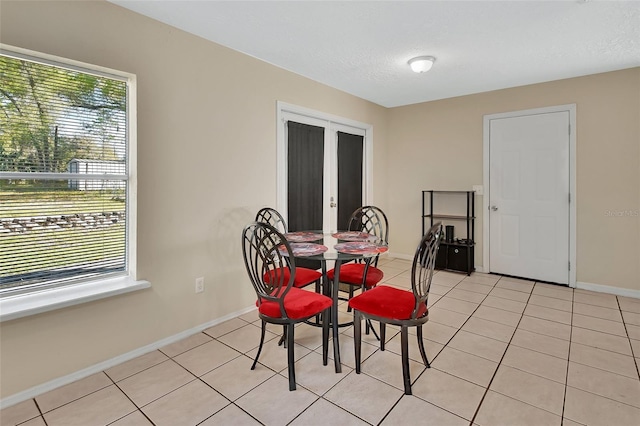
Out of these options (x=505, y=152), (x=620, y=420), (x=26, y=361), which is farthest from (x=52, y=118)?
(x=505, y=152)

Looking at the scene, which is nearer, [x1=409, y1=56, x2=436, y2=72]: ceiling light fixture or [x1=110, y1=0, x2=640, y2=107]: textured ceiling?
[x1=110, y1=0, x2=640, y2=107]: textured ceiling

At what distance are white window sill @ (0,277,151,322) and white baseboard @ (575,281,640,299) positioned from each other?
14.7 ft

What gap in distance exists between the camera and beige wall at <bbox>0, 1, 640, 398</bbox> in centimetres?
203

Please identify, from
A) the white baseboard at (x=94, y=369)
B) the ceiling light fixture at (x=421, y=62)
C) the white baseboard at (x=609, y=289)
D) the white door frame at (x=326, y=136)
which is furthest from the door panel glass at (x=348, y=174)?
the white baseboard at (x=609, y=289)

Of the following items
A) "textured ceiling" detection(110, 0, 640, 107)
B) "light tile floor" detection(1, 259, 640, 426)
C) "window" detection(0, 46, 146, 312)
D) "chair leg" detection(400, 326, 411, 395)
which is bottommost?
"light tile floor" detection(1, 259, 640, 426)

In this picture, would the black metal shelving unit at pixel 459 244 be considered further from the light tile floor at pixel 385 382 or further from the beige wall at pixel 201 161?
the light tile floor at pixel 385 382

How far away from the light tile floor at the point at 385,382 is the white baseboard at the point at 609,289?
0.76 metres

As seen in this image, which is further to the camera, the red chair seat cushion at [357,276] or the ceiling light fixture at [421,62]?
the ceiling light fixture at [421,62]

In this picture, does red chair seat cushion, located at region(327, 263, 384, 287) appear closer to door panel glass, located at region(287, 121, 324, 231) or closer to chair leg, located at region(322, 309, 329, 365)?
chair leg, located at region(322, 309, 329, 365)

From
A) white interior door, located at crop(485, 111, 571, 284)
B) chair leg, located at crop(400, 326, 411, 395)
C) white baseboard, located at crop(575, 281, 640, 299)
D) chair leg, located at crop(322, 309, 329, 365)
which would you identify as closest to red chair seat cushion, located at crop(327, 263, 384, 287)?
chair leg, located at crop(322, 309, 329, 365)

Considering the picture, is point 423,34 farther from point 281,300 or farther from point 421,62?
point 281,300

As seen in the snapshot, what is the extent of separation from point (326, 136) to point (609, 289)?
3.64 m

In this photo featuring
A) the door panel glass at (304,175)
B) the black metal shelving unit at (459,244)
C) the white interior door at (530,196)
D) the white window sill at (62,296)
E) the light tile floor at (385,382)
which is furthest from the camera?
the black metal shelving unit at (459,244)

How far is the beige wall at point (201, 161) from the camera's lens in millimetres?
2027
